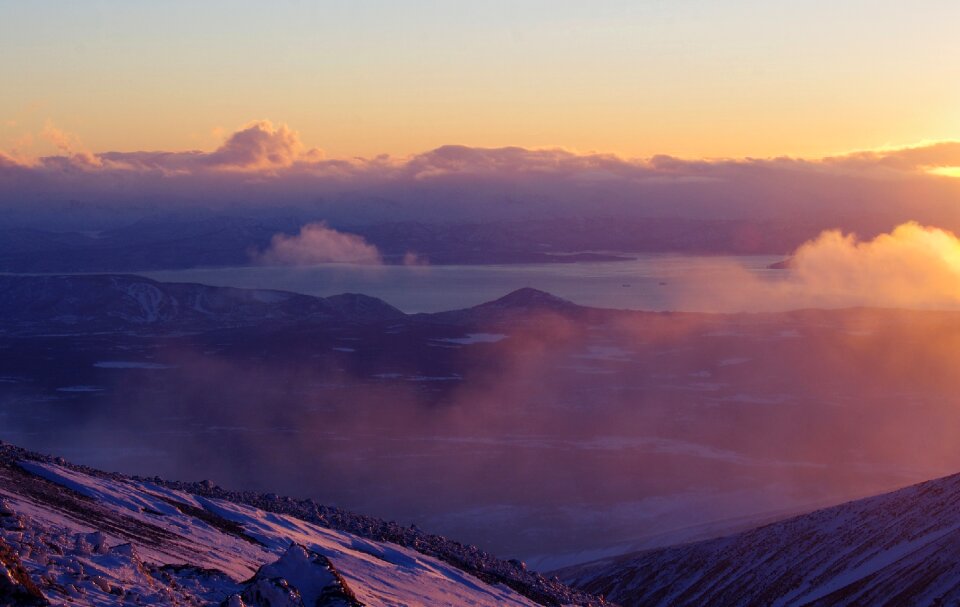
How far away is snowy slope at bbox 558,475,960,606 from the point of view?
1977 cm

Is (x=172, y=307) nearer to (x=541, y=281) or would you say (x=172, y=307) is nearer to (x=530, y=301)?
(x=530, y=301)

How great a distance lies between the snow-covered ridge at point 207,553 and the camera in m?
9.78

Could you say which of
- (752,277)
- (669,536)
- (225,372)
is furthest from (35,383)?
(752,277)

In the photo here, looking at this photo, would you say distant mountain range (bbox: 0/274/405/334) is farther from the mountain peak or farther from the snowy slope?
the snowy slope

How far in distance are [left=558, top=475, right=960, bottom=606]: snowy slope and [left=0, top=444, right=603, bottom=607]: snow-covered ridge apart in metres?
4.75

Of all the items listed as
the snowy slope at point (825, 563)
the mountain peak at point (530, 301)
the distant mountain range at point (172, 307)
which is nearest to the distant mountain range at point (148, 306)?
the distant mountain range at point (172, 307)

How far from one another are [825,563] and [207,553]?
13.9 meters

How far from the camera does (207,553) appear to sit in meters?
13.5

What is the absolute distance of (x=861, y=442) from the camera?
164ft

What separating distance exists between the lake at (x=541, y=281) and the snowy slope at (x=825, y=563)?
85.6 meters

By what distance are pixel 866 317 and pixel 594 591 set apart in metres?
71.7

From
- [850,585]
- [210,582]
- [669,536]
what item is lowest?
[669,536]

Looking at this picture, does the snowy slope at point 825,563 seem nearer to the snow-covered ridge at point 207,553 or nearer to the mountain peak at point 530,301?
the snow-covered ridge at point 207,553

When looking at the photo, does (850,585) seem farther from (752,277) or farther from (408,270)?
(408,270)
